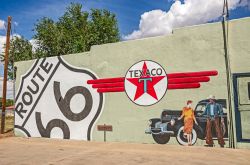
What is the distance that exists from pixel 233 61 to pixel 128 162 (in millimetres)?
5971

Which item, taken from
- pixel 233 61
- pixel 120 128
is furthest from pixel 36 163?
pixel 233 61

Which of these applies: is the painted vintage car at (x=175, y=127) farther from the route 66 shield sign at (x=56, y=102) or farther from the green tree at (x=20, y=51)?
the green tree at (x=20, y=51)

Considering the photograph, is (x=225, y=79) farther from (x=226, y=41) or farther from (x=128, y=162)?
(x=128, y=162)

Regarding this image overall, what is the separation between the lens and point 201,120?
1218 cm

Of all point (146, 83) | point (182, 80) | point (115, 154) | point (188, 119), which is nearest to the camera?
point (115, 154)

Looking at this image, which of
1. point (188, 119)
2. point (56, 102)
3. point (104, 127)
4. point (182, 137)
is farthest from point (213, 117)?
point (56, 102)

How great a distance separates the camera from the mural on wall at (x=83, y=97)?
494 inches

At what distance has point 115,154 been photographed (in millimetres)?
11039

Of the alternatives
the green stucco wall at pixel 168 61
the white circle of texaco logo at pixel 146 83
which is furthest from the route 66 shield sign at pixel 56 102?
the white circle of texaco logo at pixel 146 83

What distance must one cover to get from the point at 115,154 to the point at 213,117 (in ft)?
14.2

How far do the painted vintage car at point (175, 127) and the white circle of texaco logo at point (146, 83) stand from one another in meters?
0.90

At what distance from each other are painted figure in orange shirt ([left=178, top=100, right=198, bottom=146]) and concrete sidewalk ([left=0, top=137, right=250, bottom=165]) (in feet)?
2.21

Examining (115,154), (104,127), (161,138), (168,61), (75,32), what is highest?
(75,32)

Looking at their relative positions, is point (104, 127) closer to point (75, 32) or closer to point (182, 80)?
point (182, 80)
